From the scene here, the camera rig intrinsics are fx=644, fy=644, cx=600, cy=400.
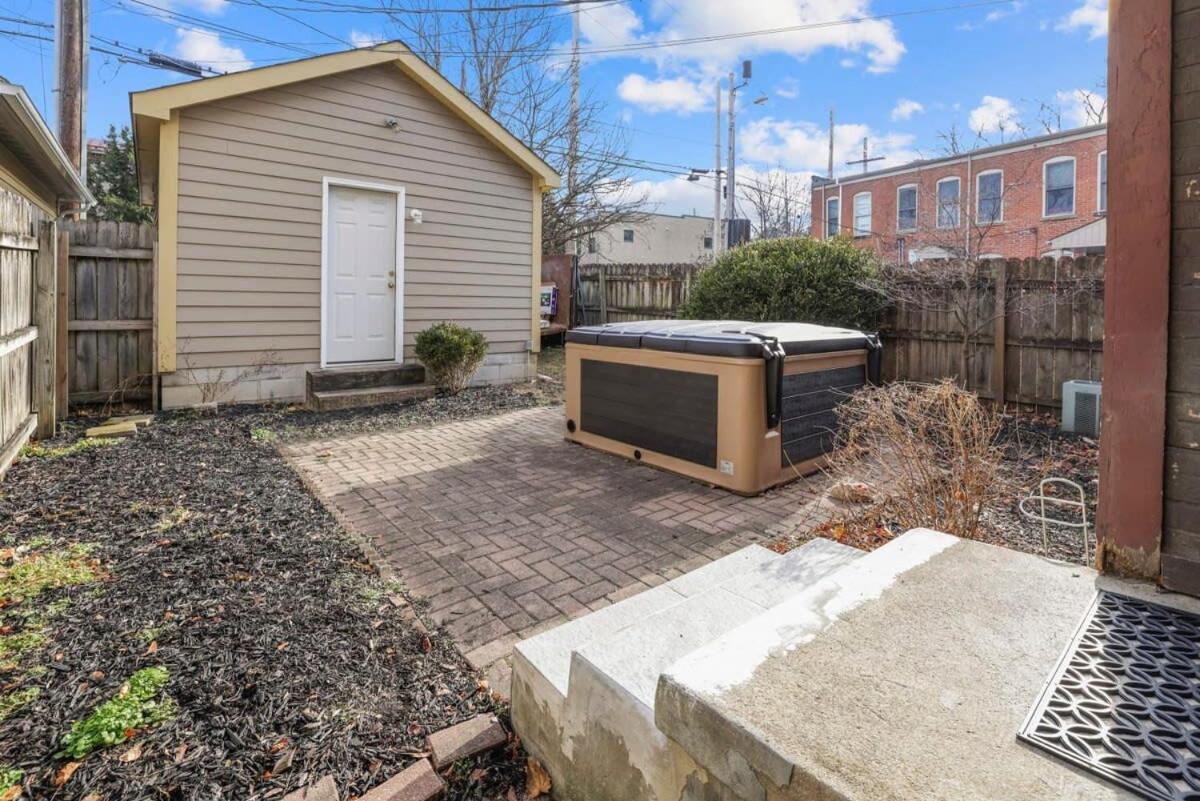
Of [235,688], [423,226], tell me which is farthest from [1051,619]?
[423,226]

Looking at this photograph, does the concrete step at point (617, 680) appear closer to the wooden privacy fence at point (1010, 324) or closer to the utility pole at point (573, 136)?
the wooden privacy fence at point (1010, 324)

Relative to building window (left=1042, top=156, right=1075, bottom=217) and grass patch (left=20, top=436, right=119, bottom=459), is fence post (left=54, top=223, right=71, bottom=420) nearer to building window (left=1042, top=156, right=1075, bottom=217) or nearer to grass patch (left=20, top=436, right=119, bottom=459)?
grass patch (left=20, top=436, right=119, bottom=459)

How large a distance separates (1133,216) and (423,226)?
7255 millimetres

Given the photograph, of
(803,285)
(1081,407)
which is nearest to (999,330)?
(1081,407)

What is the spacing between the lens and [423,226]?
791 centimetres

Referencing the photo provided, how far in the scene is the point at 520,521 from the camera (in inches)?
142

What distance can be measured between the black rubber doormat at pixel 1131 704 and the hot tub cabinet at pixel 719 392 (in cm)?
244

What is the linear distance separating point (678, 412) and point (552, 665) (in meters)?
2.83

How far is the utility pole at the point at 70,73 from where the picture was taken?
27.6 ft

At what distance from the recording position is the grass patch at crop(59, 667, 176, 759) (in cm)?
174

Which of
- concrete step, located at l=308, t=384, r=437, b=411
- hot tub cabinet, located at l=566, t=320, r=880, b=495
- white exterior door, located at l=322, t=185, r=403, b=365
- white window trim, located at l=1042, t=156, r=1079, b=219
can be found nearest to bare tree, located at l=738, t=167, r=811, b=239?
white window trim, located at l=1042, t=156, r=1079, b=219

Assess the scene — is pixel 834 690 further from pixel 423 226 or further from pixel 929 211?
pixel 929 211

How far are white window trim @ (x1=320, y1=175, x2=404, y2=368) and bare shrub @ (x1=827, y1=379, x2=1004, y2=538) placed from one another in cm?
589

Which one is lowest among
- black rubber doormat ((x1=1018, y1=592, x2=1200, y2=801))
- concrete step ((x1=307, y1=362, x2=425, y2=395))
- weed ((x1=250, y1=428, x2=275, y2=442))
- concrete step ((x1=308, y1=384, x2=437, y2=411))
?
black rubber doormat ((x1=1018, y1=592, x2=1200, y2=801))
